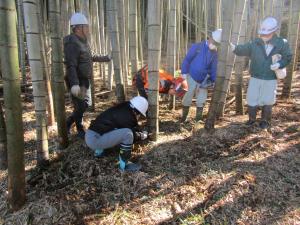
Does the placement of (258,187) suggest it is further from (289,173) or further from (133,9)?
(133,9)

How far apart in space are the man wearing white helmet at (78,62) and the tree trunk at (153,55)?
0.81 meters

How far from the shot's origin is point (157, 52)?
3.51 m

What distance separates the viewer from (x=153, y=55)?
352cm

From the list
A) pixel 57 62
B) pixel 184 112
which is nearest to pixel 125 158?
pixel 57 62

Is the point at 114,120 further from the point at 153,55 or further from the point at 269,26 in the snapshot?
the point at 269,26

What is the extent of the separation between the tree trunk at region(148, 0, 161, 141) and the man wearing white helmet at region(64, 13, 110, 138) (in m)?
0.81

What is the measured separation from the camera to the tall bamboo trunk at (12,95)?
239 centimetres

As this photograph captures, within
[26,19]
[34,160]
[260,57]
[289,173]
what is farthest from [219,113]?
[26,19]

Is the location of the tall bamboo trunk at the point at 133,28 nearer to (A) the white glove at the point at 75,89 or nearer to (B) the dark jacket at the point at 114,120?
(A) the white glove at the point at 75,89

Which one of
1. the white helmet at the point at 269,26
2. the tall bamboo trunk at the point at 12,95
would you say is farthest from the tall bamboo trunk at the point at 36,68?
the white helmet at the point at 269,26

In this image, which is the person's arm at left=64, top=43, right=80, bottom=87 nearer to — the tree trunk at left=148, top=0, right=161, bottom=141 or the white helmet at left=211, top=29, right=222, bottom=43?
the tree trunk at left=148, top=0, right=161, bottom=141

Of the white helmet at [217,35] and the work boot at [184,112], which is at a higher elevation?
the white helmet at [217,35]

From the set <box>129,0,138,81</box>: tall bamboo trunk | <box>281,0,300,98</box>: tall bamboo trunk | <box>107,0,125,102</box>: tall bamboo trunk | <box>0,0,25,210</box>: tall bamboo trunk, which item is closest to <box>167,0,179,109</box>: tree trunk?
<box>129,0,138,81</box>: tall bamboo trunk

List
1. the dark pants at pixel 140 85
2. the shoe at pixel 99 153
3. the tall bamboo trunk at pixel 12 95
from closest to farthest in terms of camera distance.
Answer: the tall bamboo trunk at pixel 12 95, the shoe at pixel 99 153, the dark pants at pixel 140 85
